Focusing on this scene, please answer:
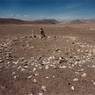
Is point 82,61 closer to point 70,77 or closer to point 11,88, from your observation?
point 70,77

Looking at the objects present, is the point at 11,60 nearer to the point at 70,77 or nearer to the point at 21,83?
the point at 21,83

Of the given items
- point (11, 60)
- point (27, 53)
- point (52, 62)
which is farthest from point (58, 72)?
point (27, 53)

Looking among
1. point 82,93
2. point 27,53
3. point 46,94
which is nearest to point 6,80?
point 46,94

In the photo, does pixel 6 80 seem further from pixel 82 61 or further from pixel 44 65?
pixel 82 61

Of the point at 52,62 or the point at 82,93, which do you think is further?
the point at 52,62

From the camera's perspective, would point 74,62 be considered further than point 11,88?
Yes

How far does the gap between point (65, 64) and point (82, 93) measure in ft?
6.28

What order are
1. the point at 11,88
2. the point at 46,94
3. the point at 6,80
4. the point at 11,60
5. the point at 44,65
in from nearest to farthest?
the point at 46,94, the point at 11,88, the point at 6,80, the point at 44,65, the point at 11,60

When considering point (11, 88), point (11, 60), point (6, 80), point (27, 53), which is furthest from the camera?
point (27, 53)

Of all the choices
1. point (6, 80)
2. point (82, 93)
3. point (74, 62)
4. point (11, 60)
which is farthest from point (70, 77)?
point (11, 60)

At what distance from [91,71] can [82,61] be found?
3.25ft

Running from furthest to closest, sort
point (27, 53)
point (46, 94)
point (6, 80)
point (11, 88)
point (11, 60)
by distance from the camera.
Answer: point (27, 53) → point (11, 60) → point (6, 80) → point (11, 88) → point (46, 94)

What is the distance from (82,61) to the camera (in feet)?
23.1

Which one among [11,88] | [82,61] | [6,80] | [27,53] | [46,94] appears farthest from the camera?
[27,53]
